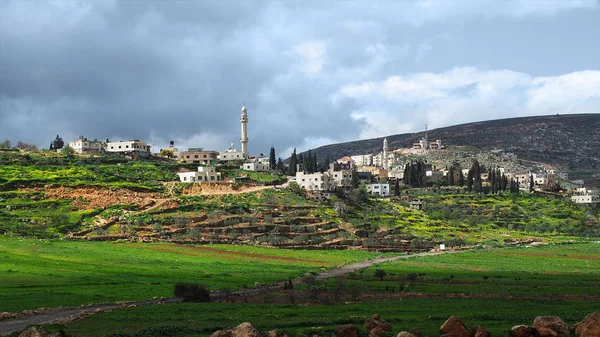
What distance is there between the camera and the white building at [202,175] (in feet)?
424

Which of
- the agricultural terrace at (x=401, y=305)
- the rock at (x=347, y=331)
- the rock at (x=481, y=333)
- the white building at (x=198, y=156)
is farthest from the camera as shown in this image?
the white building at (x=198, y=156)

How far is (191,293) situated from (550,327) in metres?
24.8

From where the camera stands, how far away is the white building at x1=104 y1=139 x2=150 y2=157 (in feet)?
525

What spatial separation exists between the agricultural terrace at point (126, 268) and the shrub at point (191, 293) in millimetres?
2403

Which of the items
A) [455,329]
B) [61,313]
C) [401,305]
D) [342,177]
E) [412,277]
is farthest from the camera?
[342,177]

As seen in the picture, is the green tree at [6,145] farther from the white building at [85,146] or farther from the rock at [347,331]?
the rock at [347,331]

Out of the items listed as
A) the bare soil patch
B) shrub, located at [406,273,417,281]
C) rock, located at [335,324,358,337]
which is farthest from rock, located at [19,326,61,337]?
the bare soil patch

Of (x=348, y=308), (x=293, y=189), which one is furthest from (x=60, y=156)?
(x=348, y=308)

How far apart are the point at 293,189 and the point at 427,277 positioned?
65742 millimetres

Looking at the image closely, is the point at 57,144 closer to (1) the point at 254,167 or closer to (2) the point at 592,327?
(1) the point at 254,167

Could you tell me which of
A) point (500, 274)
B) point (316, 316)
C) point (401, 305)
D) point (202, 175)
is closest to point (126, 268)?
point (401, 305)

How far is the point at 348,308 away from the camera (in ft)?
144

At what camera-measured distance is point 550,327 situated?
108ft

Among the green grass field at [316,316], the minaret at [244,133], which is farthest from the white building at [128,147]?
the green grass field at [316,316]
